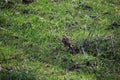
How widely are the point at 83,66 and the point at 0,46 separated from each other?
1.76 metres

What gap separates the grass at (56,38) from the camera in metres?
5.63

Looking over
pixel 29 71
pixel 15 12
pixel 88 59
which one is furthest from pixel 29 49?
pixel 15 12

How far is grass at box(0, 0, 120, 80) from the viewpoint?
222 inches

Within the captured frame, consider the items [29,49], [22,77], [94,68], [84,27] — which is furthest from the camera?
[84,27]

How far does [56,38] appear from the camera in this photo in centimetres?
671

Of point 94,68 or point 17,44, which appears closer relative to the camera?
point 94,68

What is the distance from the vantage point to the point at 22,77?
534 cm

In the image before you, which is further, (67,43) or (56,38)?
(56,38)

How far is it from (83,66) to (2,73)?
5.07ft

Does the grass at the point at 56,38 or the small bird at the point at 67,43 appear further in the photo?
the small bird at the point at 67,43

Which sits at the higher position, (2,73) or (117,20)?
(117,20)

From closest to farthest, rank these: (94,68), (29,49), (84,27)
A: (94,68) < (29,49) < (84,27)

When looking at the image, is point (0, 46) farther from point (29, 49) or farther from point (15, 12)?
point (15, 12)

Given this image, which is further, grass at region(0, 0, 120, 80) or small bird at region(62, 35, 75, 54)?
small bird at region(62, 35, 75, 54)
